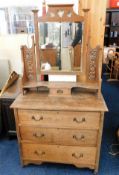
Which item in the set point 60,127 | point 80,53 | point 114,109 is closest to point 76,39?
point 80,53

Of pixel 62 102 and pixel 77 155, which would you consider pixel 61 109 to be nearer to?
pixel 62 102

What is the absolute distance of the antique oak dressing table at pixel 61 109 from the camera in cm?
143

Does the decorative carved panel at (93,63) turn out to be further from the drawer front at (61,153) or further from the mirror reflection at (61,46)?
the drawer front at (61,153)

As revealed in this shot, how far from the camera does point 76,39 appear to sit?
150 centimetres

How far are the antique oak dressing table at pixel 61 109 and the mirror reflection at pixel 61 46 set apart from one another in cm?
3

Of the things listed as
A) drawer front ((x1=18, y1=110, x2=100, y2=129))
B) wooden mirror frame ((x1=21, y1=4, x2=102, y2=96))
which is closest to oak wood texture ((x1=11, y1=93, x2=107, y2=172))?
drawer front ((x1=18, y1=110, x2=100, y2=129))

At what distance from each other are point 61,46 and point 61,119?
2.05 feet

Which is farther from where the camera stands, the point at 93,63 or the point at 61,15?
the point at 93,63

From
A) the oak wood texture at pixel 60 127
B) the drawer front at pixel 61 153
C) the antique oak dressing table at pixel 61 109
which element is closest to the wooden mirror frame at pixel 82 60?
the antique oak dressing table at pixel 61 109

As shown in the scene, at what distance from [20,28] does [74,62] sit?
1042 mm

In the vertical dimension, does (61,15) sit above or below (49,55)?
above

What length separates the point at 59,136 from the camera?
1.53m

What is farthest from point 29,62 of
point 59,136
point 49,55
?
Answer: point 59,136

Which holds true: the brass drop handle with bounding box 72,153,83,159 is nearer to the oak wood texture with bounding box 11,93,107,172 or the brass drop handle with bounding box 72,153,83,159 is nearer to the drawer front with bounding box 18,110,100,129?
the oak wood texture with bounding box 11,93,107,172
